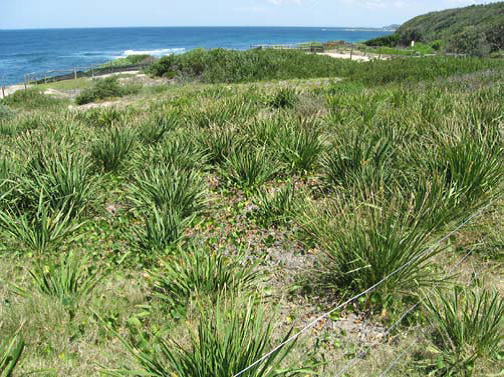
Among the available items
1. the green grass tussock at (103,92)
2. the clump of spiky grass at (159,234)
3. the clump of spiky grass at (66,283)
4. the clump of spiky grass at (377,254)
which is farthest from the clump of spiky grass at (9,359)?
the green grass tussock at (103,92)

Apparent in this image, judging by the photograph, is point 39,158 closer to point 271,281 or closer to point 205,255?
point 205,255

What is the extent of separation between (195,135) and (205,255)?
161 inches

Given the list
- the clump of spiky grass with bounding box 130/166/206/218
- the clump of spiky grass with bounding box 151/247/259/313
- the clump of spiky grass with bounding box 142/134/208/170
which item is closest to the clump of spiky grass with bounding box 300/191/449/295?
the clump of spiky grass with bounding box 151/247/259/313

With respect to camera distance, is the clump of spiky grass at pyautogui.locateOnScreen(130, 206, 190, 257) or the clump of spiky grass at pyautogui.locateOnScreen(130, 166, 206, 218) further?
the clump of spiky grass at pyautogui.locateOnScreen(130, 166, 206, 218)

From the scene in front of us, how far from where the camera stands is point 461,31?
69875mm

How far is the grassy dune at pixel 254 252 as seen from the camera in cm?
334

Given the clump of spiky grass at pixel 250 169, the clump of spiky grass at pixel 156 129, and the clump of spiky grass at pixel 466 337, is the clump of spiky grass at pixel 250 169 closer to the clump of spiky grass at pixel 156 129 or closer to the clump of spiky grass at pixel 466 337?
the clump of spiky grass at pixel 156 129

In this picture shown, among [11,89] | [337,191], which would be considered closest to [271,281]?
[337,191]

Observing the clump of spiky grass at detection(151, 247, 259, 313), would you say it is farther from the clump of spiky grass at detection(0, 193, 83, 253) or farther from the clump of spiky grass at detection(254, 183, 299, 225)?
the clump of spiky grass at detection(0, 193, 83, 253)

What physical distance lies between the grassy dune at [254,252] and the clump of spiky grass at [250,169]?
32 mm

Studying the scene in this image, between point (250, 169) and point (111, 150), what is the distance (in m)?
2.53

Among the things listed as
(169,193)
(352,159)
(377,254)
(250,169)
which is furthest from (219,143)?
(377,254)

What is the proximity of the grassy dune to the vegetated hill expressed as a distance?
1623 inches

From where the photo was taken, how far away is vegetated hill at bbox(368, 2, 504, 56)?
156 ft
